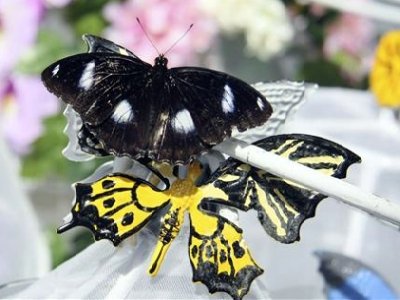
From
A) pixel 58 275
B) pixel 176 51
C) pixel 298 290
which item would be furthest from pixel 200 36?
pixel 58 275

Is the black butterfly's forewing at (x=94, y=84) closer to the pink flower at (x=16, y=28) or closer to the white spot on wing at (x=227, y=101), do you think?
the white spot on wing at (x=227, y=101)

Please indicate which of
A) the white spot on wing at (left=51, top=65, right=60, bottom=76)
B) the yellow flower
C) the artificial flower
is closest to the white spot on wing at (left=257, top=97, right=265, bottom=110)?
the white spot on wing at (left=51, top=65, right=60, bottom=76)

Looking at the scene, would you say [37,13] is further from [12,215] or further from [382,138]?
[382,138]

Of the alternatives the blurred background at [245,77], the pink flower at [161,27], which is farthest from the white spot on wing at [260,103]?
the pink flower at [161,27]

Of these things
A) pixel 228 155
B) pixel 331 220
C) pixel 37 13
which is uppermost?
pixel 228 155

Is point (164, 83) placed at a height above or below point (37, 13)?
above

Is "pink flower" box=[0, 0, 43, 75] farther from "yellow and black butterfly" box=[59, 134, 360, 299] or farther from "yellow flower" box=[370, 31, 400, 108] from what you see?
"yellow and black butterfly" box=[59, 134, 360, 299]

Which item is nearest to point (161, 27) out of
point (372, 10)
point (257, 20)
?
point (257, 20)

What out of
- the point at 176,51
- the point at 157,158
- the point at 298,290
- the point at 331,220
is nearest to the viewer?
the point at 157,158
